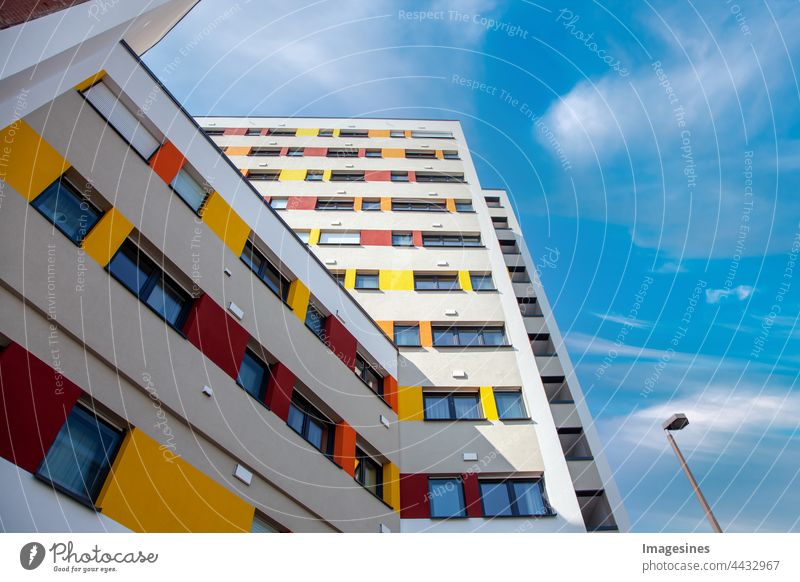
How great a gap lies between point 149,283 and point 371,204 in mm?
17003

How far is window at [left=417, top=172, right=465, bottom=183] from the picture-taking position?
28.0 metres

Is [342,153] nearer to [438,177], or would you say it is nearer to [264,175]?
[264,175]

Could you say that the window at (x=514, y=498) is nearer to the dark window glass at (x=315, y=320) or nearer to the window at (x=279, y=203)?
the dark window glass at (x=315, y=320)

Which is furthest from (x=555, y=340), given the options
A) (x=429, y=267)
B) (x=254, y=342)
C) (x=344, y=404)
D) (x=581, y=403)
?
(x=254, y=342)

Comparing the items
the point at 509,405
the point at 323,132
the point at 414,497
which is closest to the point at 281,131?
the point at 323,132

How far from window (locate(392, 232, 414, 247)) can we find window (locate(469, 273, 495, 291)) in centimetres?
371

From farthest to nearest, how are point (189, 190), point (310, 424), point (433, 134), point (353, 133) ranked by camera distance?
point (433, 134)
point (353, 133)
point (310, 424)
point (189, 190)

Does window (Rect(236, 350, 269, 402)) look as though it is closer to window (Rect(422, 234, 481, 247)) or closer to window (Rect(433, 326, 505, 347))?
window (Rect(433, 326, 505, 347))

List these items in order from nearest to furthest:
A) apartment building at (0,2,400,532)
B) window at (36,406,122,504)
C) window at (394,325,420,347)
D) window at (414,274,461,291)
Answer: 1. window at (36,406,122,504)
2. apartment building at (0,2,400,532)
3. window at (394,325,420,347)
4. window at (414,274,461,291)

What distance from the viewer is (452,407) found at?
54.6ft

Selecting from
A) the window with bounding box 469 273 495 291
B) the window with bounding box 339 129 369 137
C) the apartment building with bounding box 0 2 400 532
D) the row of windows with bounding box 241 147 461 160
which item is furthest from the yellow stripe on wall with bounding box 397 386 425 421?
the window with bounding box 339 129 369 137

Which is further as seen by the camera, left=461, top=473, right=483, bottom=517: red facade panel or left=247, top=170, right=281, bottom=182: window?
left=247, top=170, right=281, bottom=182: window

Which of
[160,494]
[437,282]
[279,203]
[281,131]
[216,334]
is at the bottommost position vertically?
[160,494]
